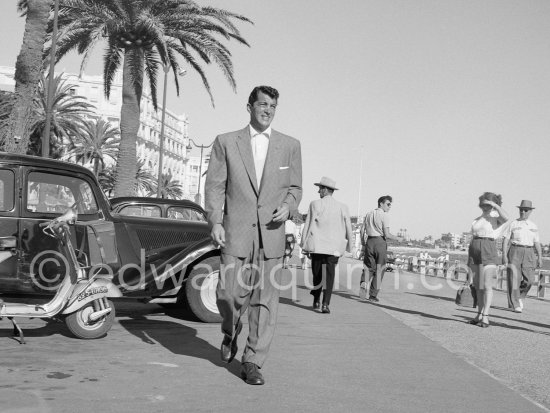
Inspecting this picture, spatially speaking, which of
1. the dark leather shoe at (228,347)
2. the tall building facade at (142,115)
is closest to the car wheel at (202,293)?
the dark leather shoe at (228,347)

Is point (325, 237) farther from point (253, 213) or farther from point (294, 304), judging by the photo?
point (253, 213)

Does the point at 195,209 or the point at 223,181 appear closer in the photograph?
the point at 223,181

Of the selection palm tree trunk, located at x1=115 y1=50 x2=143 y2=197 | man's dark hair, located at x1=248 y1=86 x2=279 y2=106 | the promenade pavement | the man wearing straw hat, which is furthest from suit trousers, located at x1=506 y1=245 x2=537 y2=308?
palm tree trunk, located at x1=115 y1=50 x2=143 y2=197

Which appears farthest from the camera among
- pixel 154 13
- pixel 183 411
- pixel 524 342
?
pixel 154 13

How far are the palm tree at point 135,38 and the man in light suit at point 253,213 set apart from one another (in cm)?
1507

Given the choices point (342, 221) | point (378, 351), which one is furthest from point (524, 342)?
point (342, 221)

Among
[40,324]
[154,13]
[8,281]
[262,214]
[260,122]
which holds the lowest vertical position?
[40,324]

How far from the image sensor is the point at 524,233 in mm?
12375

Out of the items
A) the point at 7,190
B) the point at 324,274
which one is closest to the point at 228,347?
the point at 7,190

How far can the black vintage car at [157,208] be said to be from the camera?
9727 millimetres

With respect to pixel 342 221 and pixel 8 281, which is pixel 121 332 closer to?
pixel 8 281

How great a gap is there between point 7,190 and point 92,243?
0.98 meters

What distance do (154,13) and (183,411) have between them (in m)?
17.7

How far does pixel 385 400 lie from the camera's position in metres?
4.50
